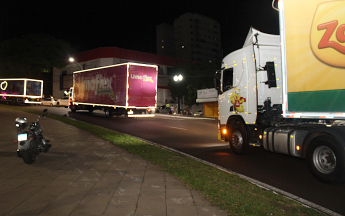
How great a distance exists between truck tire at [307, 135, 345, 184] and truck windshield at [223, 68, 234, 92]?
12.5 feet

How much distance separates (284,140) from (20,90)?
127 feet

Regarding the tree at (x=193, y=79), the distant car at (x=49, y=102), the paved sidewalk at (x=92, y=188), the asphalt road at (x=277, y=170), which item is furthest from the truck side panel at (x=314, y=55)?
the distant car at (x=49, y=102)

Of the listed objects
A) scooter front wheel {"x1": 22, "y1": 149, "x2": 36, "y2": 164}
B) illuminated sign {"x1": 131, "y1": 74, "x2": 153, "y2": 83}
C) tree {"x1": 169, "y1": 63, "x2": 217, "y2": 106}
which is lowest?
scooter front wheel {"x1": 22, "y1": 149, "x2": 36, "y2": 164}

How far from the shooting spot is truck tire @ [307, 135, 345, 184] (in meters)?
4.92

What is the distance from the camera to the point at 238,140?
8383 mm

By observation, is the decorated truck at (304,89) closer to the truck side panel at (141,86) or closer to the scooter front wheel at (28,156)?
the scooter front wheel at (28,156)

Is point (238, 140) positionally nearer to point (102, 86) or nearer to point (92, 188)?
point (92, 188)

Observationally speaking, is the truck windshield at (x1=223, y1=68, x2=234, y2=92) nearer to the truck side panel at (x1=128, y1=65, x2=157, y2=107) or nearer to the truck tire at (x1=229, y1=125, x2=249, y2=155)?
the truck tire at (x1=229, y1=125, x2=249, y2=155)

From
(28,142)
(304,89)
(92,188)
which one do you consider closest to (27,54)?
(28,142)

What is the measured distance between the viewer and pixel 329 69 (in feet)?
16.6

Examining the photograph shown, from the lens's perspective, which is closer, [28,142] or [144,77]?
[28,142]

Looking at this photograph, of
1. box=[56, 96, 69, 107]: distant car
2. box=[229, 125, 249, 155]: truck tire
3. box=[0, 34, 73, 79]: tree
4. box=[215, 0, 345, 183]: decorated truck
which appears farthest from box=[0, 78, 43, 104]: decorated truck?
box=[215, 0, 345, 183]: decorated truck

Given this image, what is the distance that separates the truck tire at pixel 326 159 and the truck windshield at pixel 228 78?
3815 mm

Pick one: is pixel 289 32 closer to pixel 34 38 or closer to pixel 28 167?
pixel 28 167
